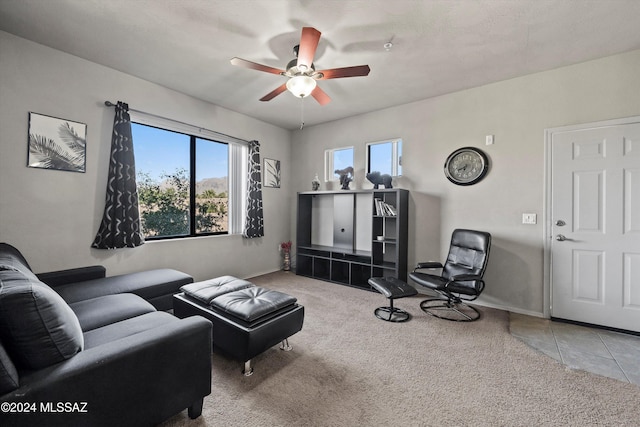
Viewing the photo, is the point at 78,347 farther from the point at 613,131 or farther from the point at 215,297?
the point at 613,131

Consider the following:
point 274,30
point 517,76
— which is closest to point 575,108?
point 517,76

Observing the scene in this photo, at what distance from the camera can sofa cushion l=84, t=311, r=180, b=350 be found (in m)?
1.54

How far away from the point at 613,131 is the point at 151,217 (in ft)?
17.6

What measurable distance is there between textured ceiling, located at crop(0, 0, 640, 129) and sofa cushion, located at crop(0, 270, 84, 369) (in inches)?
85.7

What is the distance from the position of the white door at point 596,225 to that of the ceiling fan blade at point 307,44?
9.41 feet

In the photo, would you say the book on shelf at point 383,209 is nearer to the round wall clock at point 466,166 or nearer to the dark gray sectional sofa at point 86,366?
the round wall clock at point 466,166

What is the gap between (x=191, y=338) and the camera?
1460 millimetres

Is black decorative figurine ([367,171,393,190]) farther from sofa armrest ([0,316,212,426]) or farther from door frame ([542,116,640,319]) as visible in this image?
sofa armrest ([0,316,212,426])

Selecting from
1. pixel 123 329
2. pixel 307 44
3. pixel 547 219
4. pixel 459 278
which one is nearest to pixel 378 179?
pixel 459 278

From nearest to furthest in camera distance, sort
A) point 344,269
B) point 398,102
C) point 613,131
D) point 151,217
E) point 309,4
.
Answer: point 309,4 → point 613,131 → point 151,217 → point 398,102 → point 344,269

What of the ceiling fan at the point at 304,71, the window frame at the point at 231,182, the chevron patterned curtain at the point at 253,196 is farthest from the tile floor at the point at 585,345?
the window frame at the point at 231,182

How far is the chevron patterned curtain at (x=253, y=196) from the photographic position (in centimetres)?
448

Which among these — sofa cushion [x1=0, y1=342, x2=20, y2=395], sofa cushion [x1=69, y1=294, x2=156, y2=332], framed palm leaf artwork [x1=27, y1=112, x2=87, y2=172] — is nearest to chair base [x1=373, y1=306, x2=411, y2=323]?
sofa cushion [x1=69, y1=294, x2=156, y2=332]

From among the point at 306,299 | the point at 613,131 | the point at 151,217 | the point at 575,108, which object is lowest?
the point at 306,299
